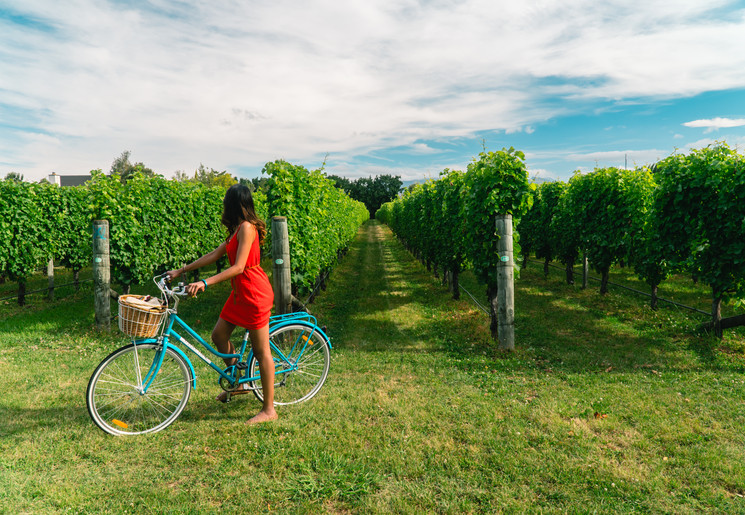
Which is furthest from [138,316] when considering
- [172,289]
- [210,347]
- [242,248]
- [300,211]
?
[300,211]

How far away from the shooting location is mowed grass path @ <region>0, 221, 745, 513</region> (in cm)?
295

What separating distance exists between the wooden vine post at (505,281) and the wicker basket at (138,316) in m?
4.69

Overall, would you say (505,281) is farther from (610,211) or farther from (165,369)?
(610,211)

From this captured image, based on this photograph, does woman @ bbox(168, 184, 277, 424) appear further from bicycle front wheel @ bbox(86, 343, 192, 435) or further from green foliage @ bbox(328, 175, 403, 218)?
green foliage @ bbox(328, 175, 403, 218)

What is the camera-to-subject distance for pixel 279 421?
13.1ft

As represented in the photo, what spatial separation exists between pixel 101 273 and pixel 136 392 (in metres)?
4.50

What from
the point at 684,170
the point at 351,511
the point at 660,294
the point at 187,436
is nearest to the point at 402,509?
the point at 351,511

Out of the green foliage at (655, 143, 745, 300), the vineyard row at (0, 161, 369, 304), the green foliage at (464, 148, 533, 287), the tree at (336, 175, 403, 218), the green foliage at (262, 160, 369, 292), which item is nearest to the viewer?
the green foliage at (655, 143, 745, 300)

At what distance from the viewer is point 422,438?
3752 millimetres

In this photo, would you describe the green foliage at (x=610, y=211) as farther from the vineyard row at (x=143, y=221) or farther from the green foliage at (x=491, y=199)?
the vineyard row at (x=143, y=221)

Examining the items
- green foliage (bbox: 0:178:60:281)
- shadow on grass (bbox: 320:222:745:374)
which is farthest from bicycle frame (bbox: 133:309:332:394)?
green foliage (bbox: 0:178:60:281)

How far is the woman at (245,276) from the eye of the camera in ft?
11.8

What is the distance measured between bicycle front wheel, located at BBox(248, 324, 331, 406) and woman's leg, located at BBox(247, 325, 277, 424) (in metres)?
0.20

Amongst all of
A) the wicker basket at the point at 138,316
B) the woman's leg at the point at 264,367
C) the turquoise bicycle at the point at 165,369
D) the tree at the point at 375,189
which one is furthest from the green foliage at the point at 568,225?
the tree at the point at 375,189
